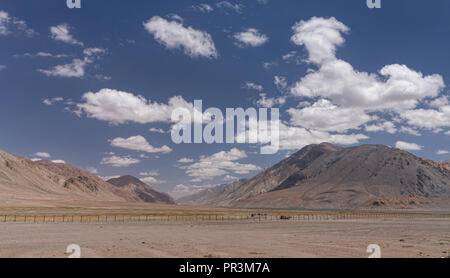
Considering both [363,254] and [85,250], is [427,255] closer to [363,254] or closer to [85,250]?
[363,254]

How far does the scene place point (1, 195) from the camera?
165250 millimetres
